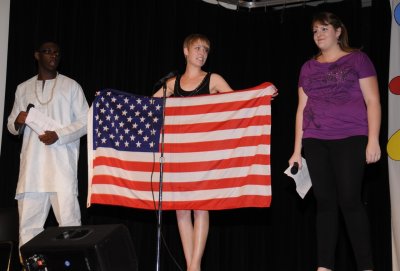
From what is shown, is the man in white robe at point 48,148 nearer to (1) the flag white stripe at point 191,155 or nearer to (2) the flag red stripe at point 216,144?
(1) the flag white stripe at point 191,155

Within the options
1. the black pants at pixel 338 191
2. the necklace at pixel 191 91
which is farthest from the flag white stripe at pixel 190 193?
the necklace at pixel 191 91

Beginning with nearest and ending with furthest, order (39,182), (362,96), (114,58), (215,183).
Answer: (362,96) < (215,183) < (39,182) < (114,58)

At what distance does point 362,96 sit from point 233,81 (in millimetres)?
2486

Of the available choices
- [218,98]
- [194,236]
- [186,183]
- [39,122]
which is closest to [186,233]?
[194,236]

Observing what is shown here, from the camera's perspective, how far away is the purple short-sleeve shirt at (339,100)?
353 centimetres

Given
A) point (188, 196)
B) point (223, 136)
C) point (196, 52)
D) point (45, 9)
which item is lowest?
point (188, 196)

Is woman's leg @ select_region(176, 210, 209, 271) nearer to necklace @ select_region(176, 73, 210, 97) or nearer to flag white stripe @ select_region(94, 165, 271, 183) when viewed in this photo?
flag white stripe @ select_region(94, 165, 271, 183)

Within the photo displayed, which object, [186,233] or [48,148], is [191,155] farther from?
[48,148]

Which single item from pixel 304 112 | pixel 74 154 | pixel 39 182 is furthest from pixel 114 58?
pixel 304 112

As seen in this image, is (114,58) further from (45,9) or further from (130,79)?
(45,9)

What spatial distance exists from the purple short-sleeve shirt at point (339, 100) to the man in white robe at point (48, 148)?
2.11 m

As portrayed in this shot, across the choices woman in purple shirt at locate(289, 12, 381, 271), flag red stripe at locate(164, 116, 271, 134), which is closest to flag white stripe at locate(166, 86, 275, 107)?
flag red stripe at locate(164, 116, 271, 134)

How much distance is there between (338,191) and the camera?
11.4ft

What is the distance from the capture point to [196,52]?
14.0ft
